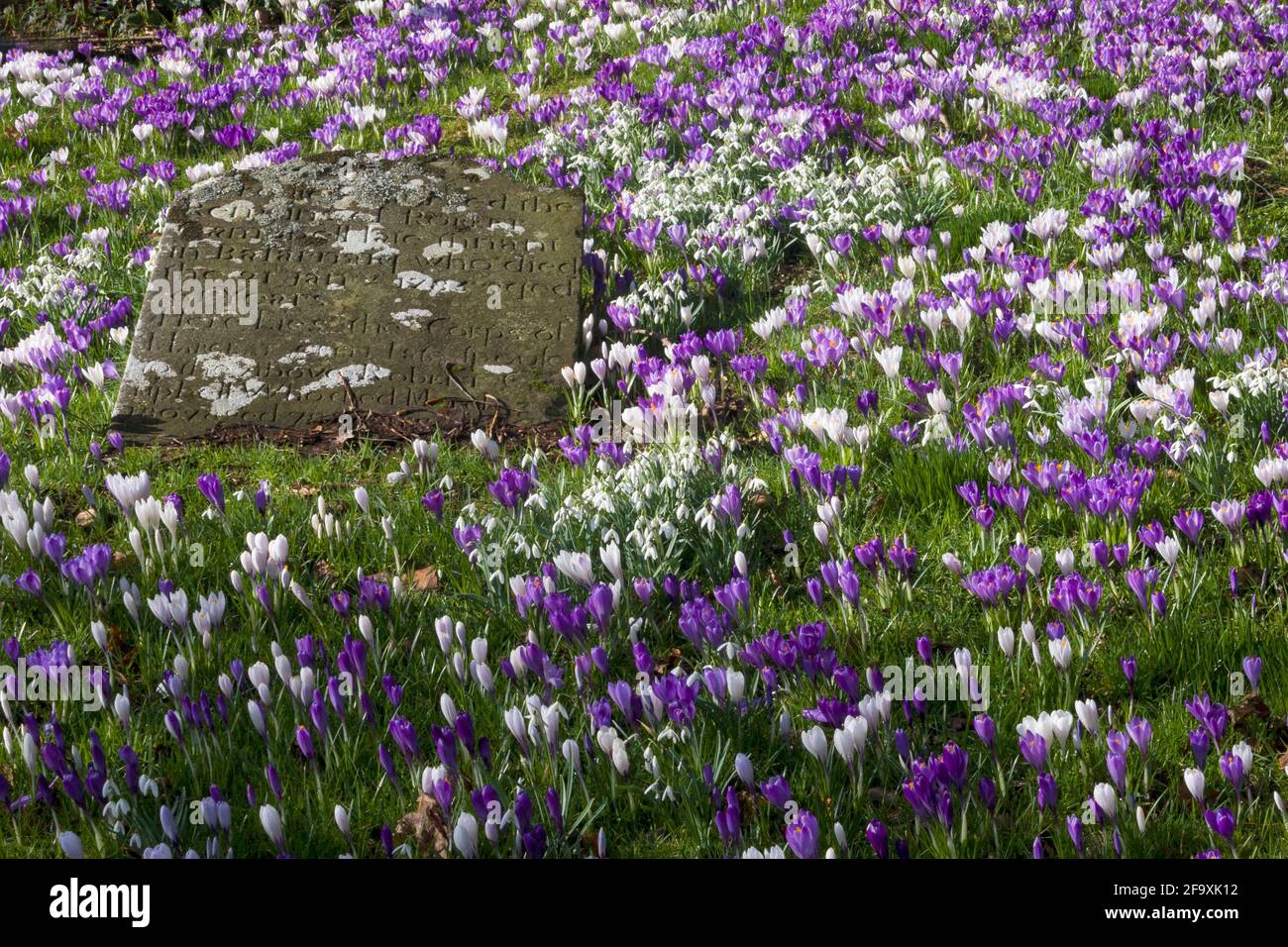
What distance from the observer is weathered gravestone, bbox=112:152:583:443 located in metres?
6.40

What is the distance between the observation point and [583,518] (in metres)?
4.73

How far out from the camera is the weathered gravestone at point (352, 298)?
252 inches

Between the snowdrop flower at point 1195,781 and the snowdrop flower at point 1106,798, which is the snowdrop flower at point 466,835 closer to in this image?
the snowdrop flower at point 1106,798

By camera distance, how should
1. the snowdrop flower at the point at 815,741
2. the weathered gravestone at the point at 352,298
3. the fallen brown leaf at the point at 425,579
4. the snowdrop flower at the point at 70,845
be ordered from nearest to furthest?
1. the snowdrop flower at the point at 70,845
2. the snowdrop flower at the point at 815,741
3. the fallen brown leaf at the point at 425,579
4. the weathered gravestone at the point at 352,298

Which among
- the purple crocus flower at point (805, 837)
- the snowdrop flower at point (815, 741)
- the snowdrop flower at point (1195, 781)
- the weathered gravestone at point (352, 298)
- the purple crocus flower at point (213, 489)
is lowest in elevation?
the purple crocus flower at point (805, 837)

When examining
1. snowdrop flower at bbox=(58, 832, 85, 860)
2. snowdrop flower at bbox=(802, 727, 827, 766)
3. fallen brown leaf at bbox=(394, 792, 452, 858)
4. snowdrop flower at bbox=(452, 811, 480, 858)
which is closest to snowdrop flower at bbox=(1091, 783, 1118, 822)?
snowdrop flower at bbox=(802, 727, 827, 766)

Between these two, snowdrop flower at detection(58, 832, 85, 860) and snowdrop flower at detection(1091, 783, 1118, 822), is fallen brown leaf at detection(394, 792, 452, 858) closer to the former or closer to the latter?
snowdrop flower at detection(58, 832, 85, 860)

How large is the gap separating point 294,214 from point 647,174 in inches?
94.8

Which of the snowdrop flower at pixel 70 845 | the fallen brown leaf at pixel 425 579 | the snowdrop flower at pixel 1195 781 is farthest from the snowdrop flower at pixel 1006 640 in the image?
the snowdrop flower at pixel 70 845

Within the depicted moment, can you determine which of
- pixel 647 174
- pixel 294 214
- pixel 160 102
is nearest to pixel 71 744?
pixel 294 214

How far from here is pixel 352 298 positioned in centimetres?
690

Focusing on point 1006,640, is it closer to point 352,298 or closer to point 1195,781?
point 1195,781
